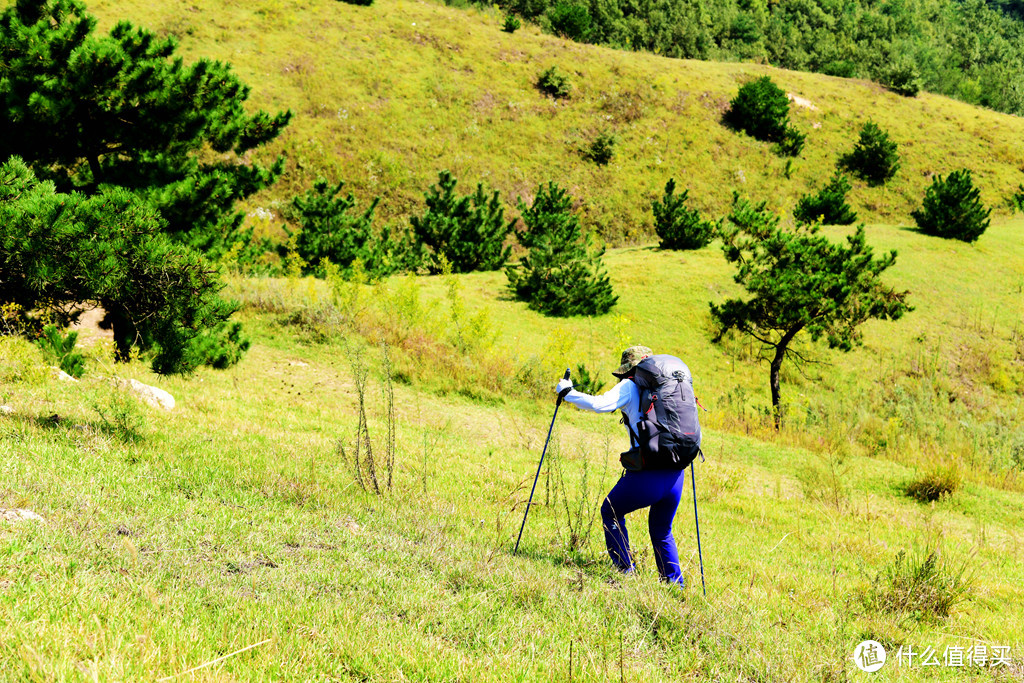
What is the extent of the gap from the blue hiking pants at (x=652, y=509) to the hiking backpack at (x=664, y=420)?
0.37 feet

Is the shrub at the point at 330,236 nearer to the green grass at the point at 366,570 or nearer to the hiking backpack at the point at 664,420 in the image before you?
the green grass at the point at 366,570

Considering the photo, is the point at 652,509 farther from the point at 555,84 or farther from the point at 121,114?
the point at 555,84

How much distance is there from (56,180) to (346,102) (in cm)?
3212

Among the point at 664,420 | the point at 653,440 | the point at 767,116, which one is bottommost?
the point at 653,440

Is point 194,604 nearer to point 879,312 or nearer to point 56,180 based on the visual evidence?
point 56,180

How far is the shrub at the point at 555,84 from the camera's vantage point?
4509 cm

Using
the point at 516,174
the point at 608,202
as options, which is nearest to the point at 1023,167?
the point at 608,202

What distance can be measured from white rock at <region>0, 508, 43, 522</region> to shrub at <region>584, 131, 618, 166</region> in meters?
40.1

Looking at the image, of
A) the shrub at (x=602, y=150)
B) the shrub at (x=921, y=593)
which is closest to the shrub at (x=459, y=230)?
the shrub at (x=602, y=150)


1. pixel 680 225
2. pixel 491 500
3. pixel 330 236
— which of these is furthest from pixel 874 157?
pixel 491 500

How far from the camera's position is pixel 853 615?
475cm

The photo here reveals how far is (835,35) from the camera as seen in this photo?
9588 cm

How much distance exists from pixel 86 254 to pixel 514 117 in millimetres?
38630

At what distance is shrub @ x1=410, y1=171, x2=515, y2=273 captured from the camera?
24641 millimetres
